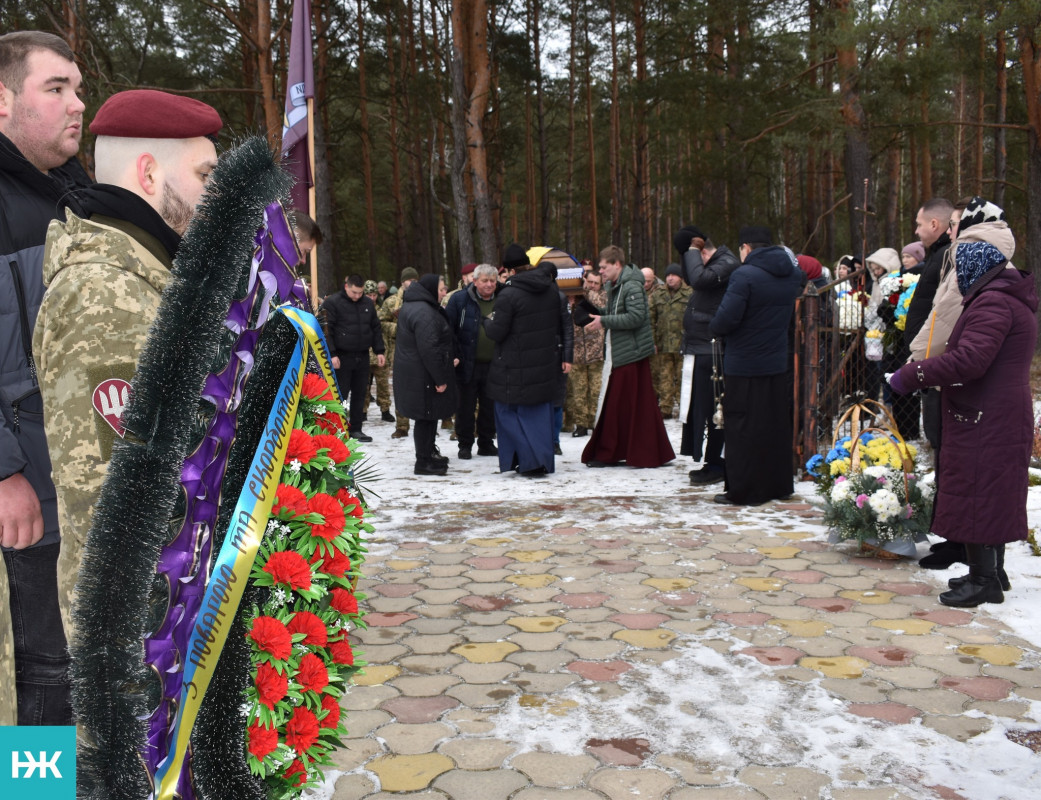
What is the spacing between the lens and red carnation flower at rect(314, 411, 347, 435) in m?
2.11

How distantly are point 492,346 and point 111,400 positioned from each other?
825 centimetres

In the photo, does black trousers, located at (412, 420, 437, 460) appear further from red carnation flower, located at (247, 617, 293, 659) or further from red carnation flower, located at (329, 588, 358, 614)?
red carnation flower, located at (247, 617, 293, 659)

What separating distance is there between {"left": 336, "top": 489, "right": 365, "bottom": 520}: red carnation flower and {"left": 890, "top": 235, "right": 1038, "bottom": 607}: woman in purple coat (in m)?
3.58

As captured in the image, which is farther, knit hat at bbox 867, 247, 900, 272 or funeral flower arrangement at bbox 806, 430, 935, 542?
knit hat at bbox 867, 247, 900, 272

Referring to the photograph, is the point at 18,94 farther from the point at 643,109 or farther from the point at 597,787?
the point at 643,109

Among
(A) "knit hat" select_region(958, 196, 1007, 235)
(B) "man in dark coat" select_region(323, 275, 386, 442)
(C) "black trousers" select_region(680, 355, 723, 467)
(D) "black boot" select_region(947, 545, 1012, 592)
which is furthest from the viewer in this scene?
(B) "man in dark coat" select_region(323, 275, 386, 442)

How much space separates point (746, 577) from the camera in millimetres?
5445

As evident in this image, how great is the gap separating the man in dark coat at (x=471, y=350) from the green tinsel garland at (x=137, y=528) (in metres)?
8.12

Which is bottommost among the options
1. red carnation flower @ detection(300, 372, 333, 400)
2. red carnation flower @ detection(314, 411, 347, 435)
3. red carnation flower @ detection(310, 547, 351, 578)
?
red carnation flower @ detection(310, 547, 351, 578)

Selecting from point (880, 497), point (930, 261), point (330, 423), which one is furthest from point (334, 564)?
point (930, 261)

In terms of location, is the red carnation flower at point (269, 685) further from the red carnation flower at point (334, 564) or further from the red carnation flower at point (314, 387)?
the red carnation flower at point (314, 387)

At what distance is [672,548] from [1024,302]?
254cm

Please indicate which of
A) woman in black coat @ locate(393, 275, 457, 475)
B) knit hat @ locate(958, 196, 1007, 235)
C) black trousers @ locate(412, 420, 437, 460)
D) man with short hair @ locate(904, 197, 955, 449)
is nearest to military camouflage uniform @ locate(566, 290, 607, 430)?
woman in black coat @ locate(393, 275, 457, 475)

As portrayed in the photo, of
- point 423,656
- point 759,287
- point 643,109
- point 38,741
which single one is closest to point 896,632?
point 423,656
